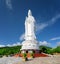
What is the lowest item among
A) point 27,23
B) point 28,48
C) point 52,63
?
point 52,63

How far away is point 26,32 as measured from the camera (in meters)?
53.6

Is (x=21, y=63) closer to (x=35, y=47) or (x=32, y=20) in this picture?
(x=35, y=47)

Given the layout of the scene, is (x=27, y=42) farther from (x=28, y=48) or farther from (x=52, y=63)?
(x=52, y=63)

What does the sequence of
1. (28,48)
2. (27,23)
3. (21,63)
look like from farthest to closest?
(27,23), (28,48), (21,63)

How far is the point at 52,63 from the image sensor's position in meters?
25.0

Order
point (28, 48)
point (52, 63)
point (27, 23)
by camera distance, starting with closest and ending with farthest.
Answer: point (52, 63) < point (28, 48) < point (27, 23)

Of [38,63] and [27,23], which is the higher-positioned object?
[27,23]

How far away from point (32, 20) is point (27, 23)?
1.69 meters

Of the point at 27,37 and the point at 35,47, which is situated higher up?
the point at 27,37

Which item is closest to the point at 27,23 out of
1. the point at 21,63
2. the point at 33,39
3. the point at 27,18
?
the point at 27,18

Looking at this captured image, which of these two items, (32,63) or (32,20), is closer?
(32,63)

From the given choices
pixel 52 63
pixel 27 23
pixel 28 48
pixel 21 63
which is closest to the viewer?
pixel 52 63

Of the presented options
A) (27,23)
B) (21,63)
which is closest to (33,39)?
(27,23)

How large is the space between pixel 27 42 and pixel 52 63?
2579 centimetres
